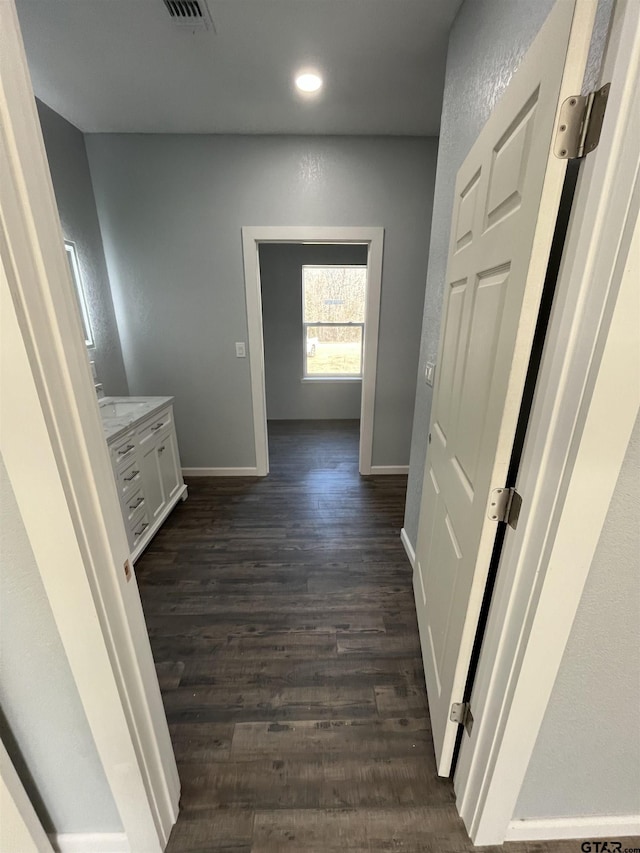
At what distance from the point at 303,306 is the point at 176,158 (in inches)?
89.7

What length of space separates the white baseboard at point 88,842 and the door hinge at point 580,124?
1.96 meters

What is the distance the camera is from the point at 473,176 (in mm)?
1081

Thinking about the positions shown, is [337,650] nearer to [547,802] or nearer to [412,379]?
[547,802]

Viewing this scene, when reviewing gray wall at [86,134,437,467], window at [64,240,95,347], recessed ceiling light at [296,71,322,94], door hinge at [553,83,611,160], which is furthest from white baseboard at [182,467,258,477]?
door hinge at [553,83,611,160]

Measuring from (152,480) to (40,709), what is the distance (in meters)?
1.64

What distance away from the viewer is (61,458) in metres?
0.61

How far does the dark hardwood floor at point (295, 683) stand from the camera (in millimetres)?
1051

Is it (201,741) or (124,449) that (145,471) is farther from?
(201,741)

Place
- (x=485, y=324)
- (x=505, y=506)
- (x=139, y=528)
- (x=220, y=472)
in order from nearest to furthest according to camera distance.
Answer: (x=505, y=506) < (x=485, y=324) < (x=139, y=528) < (x=220, y=472)

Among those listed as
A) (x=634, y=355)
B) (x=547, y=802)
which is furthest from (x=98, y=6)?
(x=547, y=802)

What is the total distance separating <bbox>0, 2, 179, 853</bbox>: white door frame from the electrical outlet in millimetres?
1540

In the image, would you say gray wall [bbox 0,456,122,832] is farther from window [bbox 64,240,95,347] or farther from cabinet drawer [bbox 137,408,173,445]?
window [bbox 64,240,95,347]

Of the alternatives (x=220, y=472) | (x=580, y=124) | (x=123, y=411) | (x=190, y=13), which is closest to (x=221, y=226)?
(x=190, y=13)

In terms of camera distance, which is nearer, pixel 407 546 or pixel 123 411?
pixel 407 546
